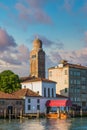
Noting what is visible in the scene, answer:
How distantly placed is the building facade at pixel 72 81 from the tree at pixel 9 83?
15964mm

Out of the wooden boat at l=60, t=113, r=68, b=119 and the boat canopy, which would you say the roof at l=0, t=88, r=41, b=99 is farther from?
the wooden boat at l=60, t=113, r=68, b=119

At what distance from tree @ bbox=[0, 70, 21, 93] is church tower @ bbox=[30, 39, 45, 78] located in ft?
132

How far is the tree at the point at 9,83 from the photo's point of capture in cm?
8388

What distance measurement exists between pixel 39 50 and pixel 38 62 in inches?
165

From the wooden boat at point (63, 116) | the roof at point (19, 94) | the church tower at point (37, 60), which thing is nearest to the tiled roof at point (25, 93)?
the roof at point (19, 94)

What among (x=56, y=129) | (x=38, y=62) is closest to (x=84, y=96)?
(x=38, y=62)

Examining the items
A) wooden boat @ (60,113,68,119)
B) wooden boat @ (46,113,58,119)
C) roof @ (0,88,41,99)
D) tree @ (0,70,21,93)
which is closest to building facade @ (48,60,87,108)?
tree @ (0,70,21,93)

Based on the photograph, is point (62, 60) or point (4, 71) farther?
point (62, 60)

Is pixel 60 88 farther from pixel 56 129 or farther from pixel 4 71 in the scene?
pixel 56 129

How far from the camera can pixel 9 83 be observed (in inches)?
3319

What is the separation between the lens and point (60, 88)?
9938 cm

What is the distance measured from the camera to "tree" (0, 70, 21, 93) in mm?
83875

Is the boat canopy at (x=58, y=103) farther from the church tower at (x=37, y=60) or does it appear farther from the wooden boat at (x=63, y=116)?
the church tower at (x=37, y=60)

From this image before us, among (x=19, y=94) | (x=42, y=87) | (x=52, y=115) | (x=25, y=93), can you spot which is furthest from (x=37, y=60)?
(x=52, y=115)
